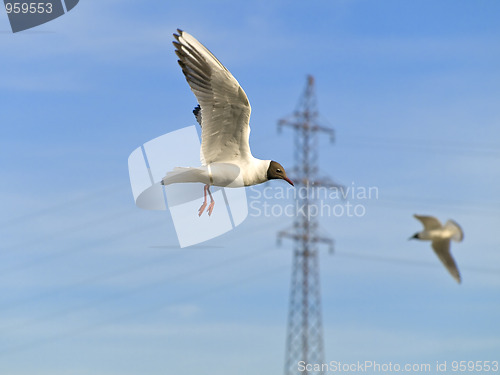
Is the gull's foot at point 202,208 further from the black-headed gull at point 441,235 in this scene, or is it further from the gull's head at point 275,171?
the black-headed gull at point 441,235

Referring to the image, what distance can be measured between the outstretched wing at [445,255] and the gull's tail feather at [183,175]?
7.98 feet

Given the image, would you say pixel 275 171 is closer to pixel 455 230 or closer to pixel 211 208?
pixel 211 208

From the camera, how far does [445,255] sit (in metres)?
6.12

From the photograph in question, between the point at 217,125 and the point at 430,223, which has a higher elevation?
the point at 217,125

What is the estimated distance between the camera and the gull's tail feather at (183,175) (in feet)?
24.6

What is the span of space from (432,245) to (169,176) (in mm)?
2647

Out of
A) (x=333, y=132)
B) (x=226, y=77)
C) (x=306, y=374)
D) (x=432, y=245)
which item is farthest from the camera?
(x=333, y=132)

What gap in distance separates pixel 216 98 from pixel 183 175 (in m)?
0.81

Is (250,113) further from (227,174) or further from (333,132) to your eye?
(333,132)

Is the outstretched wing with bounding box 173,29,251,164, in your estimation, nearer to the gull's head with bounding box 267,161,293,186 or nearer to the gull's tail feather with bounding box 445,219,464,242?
the gull's head with bounding box 267,161,293,186

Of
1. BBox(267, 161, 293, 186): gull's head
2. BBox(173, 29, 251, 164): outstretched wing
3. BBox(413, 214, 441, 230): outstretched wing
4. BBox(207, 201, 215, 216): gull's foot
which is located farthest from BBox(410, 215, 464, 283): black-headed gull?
BBox(207, 201, 215, 216): gull's foot

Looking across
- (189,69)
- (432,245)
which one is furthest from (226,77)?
(432,245)

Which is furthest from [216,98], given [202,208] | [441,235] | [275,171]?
[441,235]

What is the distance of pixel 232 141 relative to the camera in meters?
7.66
